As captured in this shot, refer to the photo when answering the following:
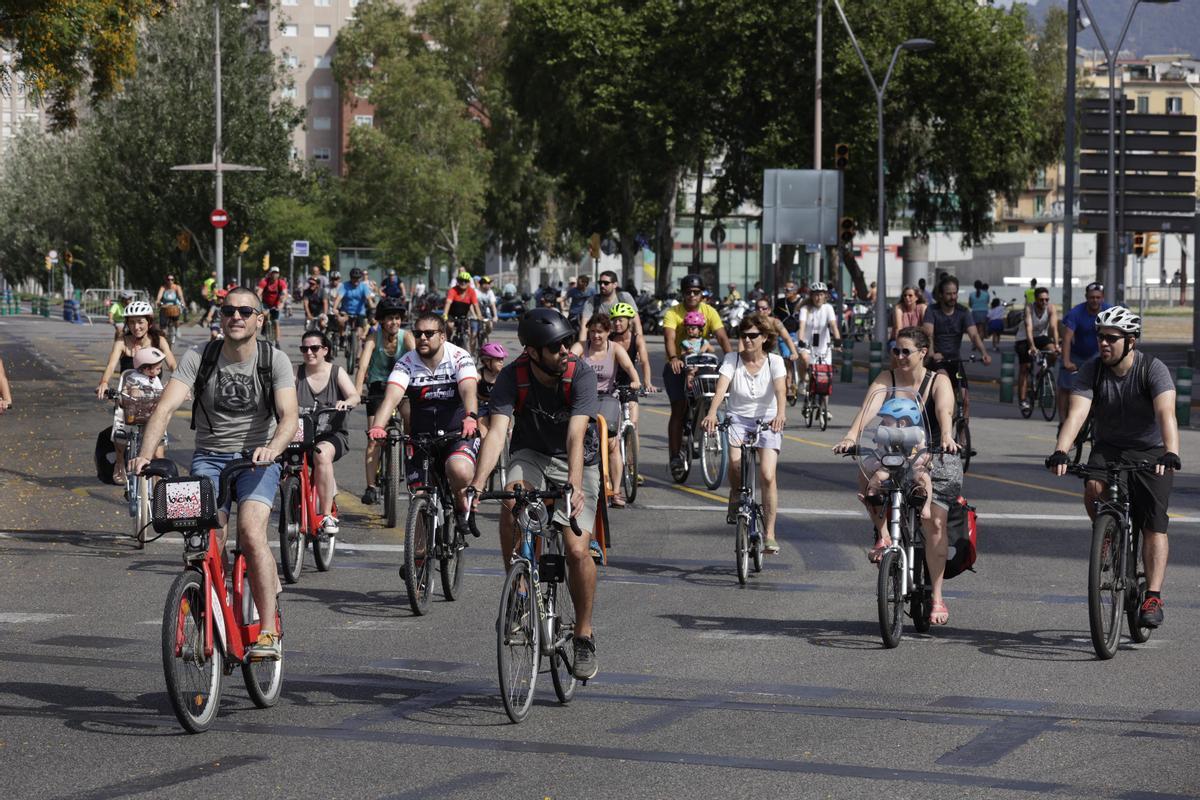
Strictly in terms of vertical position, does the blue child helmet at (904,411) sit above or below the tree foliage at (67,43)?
below

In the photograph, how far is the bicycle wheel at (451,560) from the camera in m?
11.2

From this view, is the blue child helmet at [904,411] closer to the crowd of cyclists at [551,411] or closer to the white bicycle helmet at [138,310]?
the crowd of cyclists at [551,411]

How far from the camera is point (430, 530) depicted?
432 inches

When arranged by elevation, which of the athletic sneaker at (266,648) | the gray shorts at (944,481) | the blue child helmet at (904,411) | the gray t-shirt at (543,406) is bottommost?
the athletic sneaker at (266,648)

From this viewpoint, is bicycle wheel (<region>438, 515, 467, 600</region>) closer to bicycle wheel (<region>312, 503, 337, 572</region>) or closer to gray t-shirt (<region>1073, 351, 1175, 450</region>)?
bicycle wheel (<region>312, 503, 337, 572</region>)

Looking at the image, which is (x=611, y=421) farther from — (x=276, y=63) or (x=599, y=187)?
(x=276, y=63)

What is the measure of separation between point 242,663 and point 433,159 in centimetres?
7480

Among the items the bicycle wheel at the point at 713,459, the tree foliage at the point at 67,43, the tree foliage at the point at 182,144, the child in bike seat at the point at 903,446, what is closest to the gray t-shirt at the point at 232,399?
the child in bike seat at the point at 903,446

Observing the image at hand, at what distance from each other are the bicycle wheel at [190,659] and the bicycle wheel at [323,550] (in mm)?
4587

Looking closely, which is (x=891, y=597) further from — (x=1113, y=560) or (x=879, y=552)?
(x=1113, y=560)

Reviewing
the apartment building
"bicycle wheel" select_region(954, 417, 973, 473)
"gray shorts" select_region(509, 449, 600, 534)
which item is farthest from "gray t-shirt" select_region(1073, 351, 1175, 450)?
the apartment building

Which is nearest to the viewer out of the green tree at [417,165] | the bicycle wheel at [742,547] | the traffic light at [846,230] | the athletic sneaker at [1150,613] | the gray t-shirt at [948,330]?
the athletic sneaker at [1150,613]

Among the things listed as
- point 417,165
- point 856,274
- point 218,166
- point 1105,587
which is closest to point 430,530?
point 1105,587

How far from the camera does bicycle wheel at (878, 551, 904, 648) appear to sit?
9570mm
